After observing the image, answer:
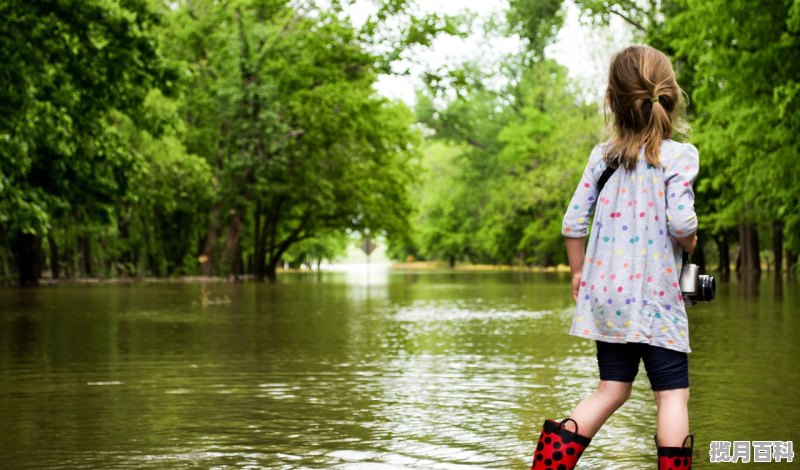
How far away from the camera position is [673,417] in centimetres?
461

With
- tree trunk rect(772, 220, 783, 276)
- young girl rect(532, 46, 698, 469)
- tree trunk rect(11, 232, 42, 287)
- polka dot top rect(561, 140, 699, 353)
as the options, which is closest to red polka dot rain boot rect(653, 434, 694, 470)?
young girl rect(532, 46, 698, 469)

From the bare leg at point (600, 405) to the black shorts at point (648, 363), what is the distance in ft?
0.10

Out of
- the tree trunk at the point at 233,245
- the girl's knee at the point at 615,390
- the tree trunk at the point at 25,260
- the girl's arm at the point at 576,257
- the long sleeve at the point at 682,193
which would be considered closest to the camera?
the long sleeve at the point at 682,193

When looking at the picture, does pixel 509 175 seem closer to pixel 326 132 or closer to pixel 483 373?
pixel 326 132

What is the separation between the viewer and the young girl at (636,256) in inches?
181

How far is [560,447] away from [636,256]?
0.76 m

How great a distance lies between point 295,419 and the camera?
7977 millimetres

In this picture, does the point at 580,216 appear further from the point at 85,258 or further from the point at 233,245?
the point at 85,258

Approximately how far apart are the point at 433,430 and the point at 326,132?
4240cm

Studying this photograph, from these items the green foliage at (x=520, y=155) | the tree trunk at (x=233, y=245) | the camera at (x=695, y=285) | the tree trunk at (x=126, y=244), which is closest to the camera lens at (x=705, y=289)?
the camera at (x=695, y=285)

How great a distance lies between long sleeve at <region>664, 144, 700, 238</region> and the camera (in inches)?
180

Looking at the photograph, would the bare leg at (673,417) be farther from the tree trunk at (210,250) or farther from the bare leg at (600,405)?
the tree trunk at (210,250)

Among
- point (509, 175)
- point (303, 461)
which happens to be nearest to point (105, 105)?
point (303, 461)

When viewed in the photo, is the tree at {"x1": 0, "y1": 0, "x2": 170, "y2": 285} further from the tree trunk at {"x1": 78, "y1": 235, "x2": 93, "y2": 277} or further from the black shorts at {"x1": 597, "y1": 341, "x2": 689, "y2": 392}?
the tree trunk at {"x1": 78, "y1": 235, "x2": 93, "y2": 277}
